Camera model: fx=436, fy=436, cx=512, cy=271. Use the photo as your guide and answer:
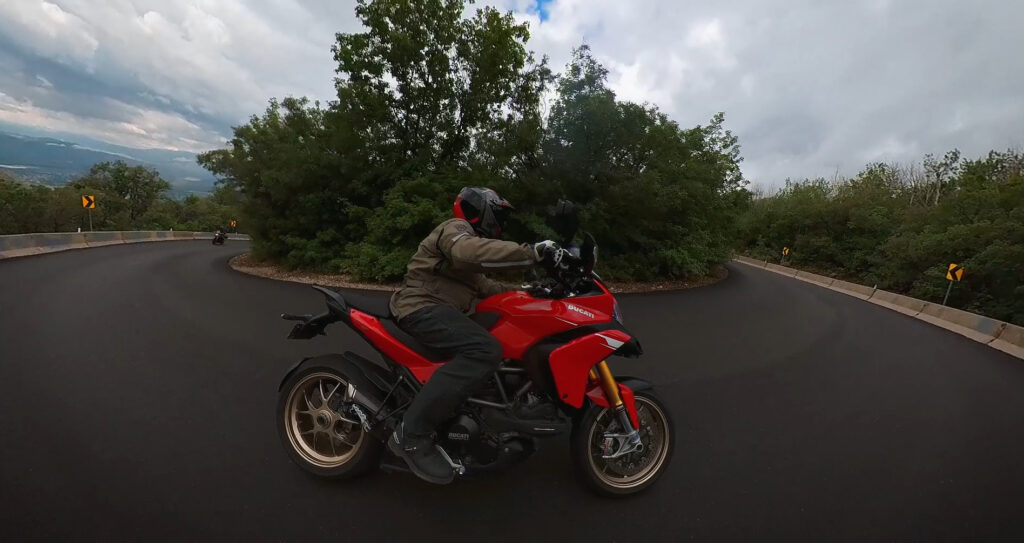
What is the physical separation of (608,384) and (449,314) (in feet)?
3.05

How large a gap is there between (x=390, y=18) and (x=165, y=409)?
12563 millimetres

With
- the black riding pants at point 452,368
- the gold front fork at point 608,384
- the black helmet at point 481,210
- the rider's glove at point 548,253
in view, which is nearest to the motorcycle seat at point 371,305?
the black riding pants at point 452,368

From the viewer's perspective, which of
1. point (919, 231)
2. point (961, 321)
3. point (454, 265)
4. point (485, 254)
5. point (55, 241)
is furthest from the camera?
point (919, 231)

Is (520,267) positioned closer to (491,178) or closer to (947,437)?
(947,437)

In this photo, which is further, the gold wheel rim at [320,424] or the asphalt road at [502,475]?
the gold wheel rim at [320,424]

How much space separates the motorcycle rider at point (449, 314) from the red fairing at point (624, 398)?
1.89 feet

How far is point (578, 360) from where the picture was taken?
2.26 metres

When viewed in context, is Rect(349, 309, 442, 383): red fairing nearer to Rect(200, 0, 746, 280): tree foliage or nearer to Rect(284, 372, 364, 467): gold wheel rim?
Rect(284, 372, 364, 467): gold wheel rim

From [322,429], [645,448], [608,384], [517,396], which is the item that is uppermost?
[608,384]

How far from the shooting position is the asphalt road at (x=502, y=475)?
221 centimetres

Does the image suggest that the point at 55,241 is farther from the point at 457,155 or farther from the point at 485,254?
the point at 485,254

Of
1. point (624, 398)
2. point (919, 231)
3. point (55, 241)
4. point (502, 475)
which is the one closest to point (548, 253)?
point (624, 398)

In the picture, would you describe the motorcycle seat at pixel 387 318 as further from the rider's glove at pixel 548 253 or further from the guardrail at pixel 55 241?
the guardrail at pixel 55 241

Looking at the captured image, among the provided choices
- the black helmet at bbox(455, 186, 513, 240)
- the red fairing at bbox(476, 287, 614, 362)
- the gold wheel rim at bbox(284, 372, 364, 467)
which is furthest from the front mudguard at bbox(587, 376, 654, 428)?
the gold wheel rim at bbox(284, 372, 364, 467)
